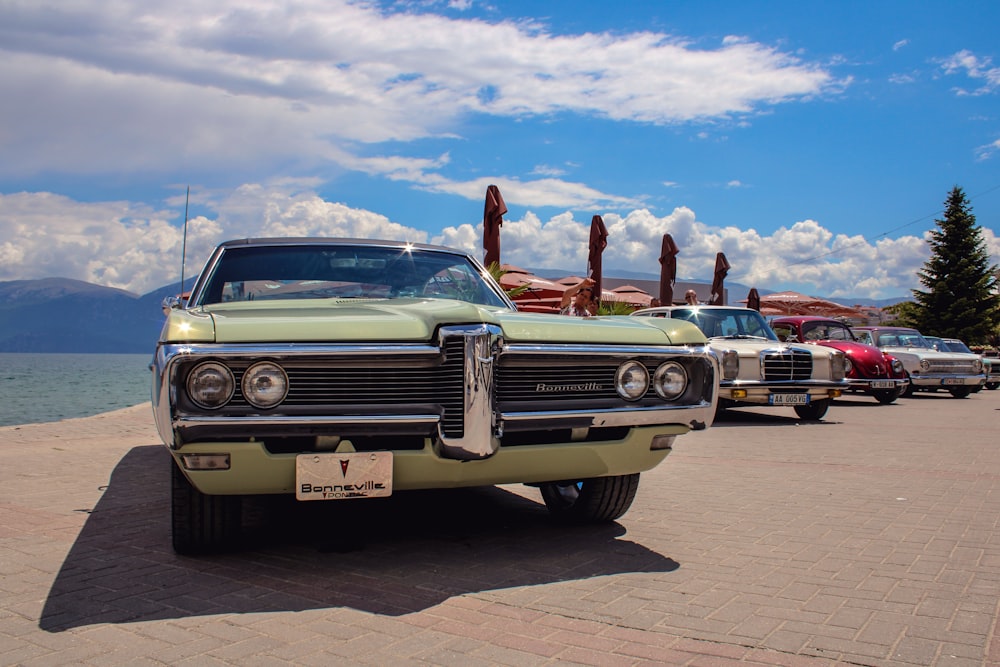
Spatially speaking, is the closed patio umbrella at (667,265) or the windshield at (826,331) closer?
the windshield at (826,331)

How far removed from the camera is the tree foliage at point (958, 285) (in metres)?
41.6

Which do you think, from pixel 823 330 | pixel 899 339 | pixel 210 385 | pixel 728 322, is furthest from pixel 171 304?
pixel 899 339

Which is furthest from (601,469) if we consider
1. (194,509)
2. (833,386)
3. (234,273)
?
(833,386)

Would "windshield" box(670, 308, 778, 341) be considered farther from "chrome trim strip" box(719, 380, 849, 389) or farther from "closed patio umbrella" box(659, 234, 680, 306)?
"closed patio umbrella" box(659, 234, 680, 306)

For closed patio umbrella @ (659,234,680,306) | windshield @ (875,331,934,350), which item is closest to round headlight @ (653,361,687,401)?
windshield @ (875,331,934,350)

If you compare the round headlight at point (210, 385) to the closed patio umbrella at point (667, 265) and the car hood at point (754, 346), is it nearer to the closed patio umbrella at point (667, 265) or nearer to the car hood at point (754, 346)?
the car hood at point (754, 346)

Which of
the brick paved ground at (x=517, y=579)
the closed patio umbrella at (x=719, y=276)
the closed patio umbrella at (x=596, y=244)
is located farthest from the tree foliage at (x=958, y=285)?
the brick paved ground at (x=517, y=579)

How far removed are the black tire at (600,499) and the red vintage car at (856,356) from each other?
35.0 feet

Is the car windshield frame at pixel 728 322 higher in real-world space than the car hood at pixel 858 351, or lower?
higher

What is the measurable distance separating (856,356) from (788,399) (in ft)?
15.8

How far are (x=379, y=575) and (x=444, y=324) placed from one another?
1.13m

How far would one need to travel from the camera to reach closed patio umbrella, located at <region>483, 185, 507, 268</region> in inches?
631

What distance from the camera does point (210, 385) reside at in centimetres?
326

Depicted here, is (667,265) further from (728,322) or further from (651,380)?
(651,380)
